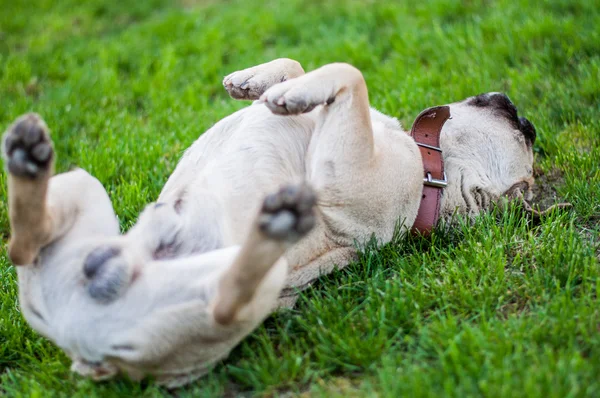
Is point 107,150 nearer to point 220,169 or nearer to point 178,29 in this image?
point 220,169

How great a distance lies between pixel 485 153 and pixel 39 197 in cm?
242

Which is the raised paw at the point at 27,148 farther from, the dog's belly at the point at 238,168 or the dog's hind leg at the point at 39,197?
the dog's belly at the point at 238,168

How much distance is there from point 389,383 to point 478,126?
1.91 m

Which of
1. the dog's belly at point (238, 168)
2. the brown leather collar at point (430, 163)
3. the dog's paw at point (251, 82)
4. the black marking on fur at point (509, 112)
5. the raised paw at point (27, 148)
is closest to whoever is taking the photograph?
the raised paw at point (27, 148)

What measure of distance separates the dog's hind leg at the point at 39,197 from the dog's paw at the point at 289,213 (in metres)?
0.89

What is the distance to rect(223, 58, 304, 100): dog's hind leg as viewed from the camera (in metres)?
3.64

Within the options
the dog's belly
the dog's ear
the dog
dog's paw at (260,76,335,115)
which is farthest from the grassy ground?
dog's paw at (260,76,335,115)

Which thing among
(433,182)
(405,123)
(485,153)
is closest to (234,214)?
(433,182)

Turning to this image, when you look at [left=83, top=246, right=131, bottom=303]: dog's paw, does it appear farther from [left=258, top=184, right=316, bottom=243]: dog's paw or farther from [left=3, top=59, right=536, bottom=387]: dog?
[left=258, top=184, right=316, bottom=243]: dog's paw

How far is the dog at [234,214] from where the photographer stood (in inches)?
101

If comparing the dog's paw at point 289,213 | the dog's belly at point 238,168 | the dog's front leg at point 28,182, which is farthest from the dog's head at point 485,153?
the dog's front leg at point 28,182

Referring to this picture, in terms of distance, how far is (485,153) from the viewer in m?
3.82

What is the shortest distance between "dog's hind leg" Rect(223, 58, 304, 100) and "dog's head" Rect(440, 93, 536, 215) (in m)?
0.96

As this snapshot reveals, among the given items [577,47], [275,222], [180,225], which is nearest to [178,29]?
[577,47]
